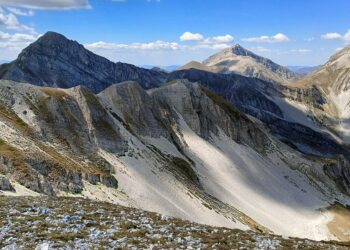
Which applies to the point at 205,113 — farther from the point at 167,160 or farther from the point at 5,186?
the point at 5,186

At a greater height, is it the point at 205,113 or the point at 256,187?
the point at 205,113

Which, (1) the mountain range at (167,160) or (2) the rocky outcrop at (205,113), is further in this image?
(2) the rocky outcrop at (205,113)

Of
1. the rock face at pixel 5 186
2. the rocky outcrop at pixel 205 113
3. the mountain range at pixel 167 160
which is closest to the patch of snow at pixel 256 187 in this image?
the mountain range at pixel 167 160

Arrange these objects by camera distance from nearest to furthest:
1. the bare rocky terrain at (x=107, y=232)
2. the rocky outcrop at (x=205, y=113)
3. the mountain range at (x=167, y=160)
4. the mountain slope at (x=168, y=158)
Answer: the bare rocky terrain at (x=107, y=232) → the mountain range at (x=167, y=160) → the mountain slope at (x=168, y=158) → the rocky outcrop at (x=205, y=113)

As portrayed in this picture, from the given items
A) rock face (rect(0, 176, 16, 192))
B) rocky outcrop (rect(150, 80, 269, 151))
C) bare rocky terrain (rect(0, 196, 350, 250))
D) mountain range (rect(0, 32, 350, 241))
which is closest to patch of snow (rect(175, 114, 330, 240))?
mountain range (rect(0, 32, 350, 241))

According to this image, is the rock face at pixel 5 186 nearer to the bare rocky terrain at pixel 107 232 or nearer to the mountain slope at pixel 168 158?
the mountain slope at pixel 168 158

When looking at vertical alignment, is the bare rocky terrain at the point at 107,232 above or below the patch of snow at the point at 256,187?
above

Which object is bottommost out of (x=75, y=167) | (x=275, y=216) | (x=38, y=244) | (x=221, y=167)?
(x=275, y=216)

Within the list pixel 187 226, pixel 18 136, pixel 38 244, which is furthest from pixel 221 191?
pixel 38 244

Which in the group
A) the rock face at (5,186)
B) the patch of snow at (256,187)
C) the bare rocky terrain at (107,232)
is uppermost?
the bare rocky terrain at (107,232)

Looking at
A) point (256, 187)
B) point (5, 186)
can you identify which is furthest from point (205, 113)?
point (5, 186)

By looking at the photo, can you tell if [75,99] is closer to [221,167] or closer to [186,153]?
[186,153]
